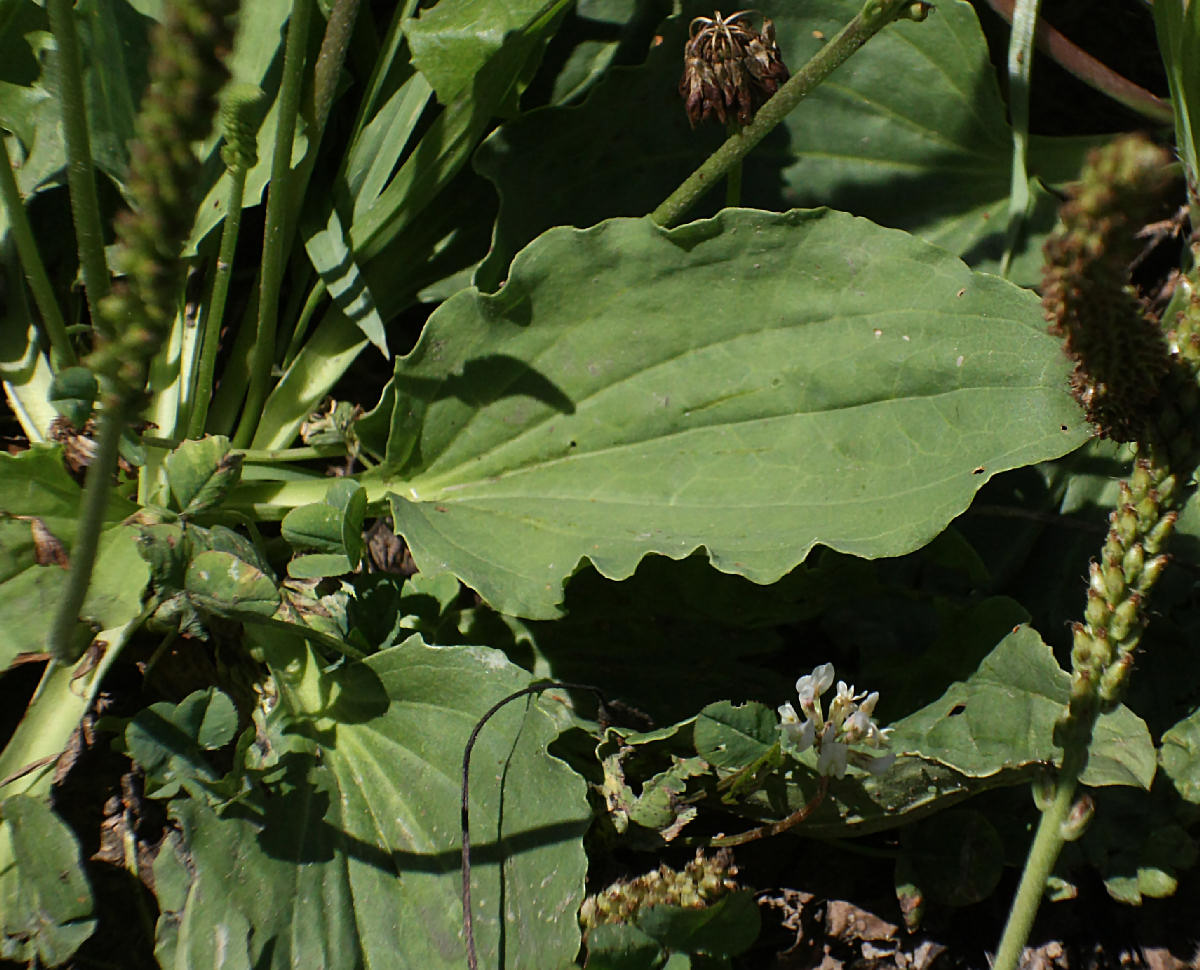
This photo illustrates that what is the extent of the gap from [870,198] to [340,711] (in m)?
1.53

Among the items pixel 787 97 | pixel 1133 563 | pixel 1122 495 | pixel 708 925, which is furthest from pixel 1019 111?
pixel 708 925

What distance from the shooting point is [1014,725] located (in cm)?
165

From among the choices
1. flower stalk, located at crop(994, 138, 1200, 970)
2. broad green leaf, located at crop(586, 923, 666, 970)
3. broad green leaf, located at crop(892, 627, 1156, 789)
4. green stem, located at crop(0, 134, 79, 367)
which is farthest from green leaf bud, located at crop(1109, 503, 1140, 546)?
green stem, located at crop(0, 134, 79, 367)

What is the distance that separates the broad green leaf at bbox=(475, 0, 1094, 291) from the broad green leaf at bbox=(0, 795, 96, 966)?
3.90 feet

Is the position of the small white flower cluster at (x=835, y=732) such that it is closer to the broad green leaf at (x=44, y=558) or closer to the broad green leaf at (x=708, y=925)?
the broad green leaf at (x=708, y=925)

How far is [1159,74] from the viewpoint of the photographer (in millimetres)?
2553

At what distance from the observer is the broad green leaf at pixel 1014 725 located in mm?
1566

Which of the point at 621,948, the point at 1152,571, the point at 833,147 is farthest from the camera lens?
the point at 833,147

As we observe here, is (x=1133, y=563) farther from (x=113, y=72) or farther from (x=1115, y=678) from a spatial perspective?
(x=113, y=72)

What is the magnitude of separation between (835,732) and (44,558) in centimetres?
124

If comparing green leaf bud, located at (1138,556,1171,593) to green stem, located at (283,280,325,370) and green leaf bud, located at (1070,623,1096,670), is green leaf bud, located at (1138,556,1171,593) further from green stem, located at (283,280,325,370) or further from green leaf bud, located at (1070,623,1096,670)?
green stem, located at (283,280,325,370)

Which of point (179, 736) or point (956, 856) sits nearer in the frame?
point (179, 736)

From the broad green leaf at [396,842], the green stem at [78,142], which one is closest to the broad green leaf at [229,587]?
the broad green leaf at [396,842]

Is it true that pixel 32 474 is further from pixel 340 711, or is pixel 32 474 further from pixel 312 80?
pixel 312 80
